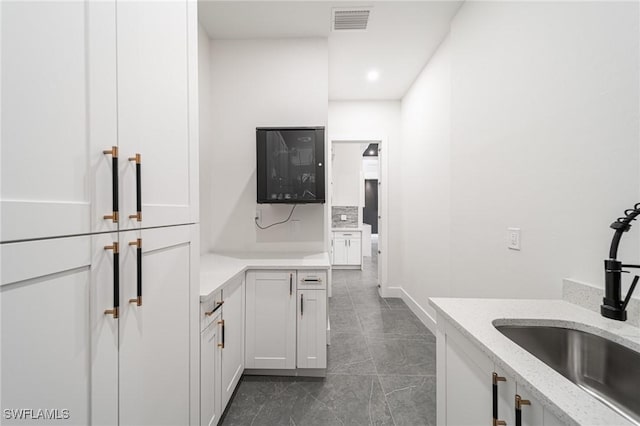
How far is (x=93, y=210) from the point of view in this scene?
697mm

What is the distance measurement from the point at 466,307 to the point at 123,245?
4.36 ft

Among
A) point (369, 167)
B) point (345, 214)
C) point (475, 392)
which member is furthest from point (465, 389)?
point (369, 167)

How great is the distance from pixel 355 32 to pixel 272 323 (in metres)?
2.85

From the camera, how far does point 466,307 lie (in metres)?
1.11

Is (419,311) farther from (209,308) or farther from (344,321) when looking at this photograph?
(209,308)

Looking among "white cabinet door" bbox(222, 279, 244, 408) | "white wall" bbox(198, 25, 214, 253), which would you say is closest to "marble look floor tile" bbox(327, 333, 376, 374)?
"white cabinet door" bbox(222, 279, 244, 408)

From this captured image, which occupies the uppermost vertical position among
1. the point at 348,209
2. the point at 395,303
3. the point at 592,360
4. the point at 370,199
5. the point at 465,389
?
the point at 370,199

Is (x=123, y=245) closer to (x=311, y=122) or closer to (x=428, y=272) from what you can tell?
(x=311, y=122)

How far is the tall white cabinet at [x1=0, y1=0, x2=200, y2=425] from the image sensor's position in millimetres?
533

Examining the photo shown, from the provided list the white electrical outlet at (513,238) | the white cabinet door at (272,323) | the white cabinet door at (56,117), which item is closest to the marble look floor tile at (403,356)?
the white cabinet door at (272,323)

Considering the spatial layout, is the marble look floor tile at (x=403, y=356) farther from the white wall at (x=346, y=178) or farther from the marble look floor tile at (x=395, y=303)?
the white wall at (x=346, y=178)

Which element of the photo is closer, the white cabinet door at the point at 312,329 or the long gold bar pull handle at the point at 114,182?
the long gold bar pull handle at the point at 114,182

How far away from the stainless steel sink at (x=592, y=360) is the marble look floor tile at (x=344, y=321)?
2.07 metres

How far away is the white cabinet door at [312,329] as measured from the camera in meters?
2.01
